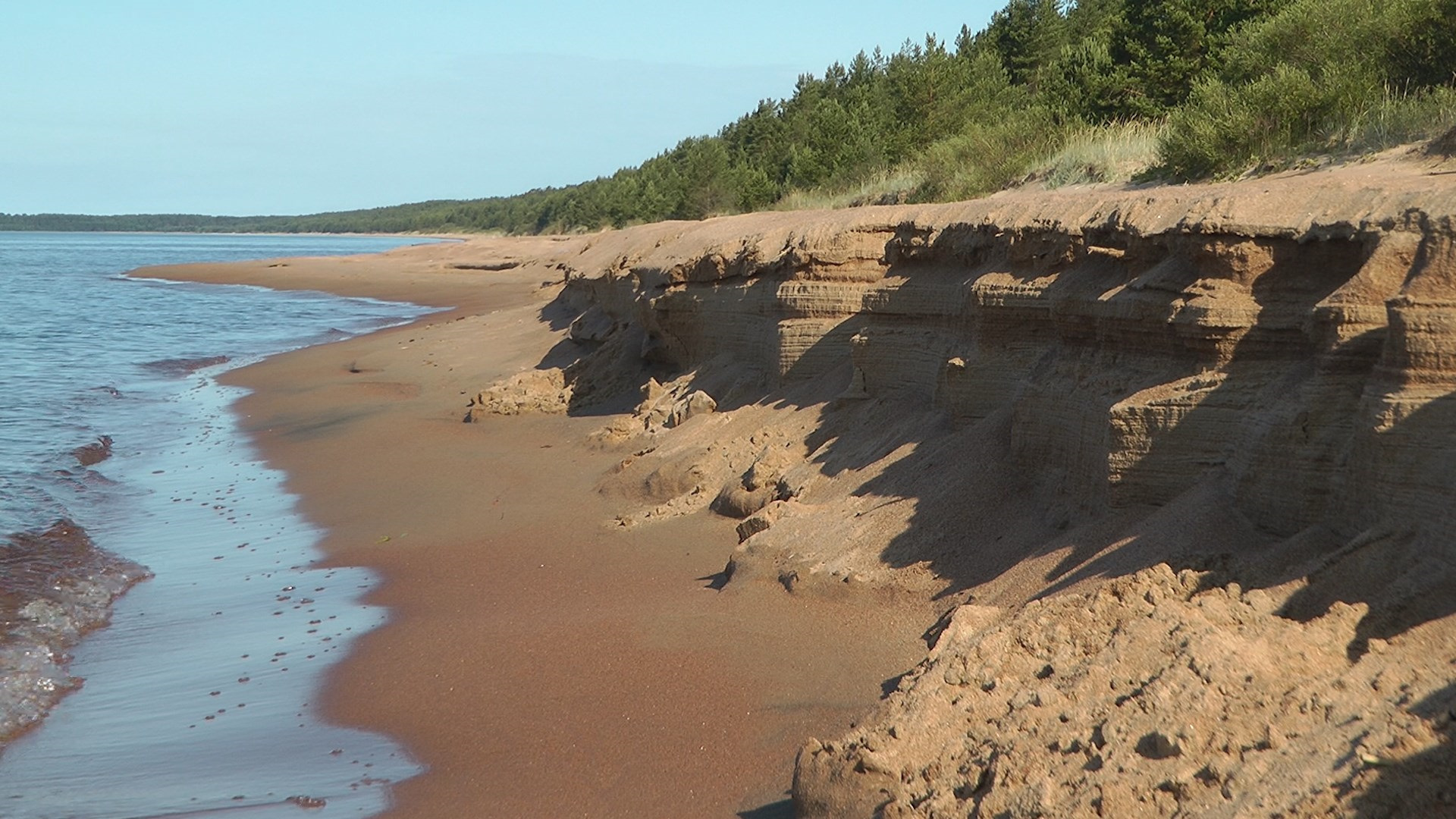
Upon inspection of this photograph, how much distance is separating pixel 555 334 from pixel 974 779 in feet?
58.6

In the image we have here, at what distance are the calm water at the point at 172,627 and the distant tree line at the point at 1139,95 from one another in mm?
8985

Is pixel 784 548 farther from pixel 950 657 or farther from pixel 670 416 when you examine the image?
pixel 670 416

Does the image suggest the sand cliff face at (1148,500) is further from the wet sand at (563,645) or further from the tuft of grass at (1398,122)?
the tuft of grass at (1398,122)

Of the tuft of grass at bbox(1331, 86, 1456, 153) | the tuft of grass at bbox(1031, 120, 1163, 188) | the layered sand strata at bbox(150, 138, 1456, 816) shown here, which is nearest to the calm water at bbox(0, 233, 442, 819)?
the layered sand strata at bbox(150, 138, 1456, 816)

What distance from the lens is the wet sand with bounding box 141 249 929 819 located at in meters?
6.18

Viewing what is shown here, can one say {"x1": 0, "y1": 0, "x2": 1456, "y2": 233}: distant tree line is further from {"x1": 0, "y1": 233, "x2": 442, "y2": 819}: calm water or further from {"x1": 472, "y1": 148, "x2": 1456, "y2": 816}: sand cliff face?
{"x1": 0, "y1": 233, "x2": 442, "y2": 819}: calm water

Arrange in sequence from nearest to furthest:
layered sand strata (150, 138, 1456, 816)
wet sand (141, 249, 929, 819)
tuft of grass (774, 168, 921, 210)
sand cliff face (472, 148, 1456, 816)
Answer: sand cliff face (472, 148, 1456, 816) < layered sand strata (150, 138, 1456, 816) < wet sand (141, 249, 929, 819) < tuft of grass (774, 168, 921, 210)

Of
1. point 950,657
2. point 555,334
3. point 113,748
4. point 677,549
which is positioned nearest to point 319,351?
point 555,334

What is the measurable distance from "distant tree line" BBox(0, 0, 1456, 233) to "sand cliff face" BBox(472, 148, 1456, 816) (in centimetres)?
285

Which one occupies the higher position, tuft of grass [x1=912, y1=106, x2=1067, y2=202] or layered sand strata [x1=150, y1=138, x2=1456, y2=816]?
tuft of grass [x1=912, y1=106, x2=1067, y2=202]

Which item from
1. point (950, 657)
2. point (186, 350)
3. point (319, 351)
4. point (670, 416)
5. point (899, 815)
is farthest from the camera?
point (186, 350)

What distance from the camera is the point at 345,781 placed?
6.52 m

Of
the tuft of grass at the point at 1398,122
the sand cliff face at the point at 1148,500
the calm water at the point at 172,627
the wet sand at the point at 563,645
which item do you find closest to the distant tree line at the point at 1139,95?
the tuft of grass at the point at 1398,122

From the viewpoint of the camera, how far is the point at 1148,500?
6766mm
